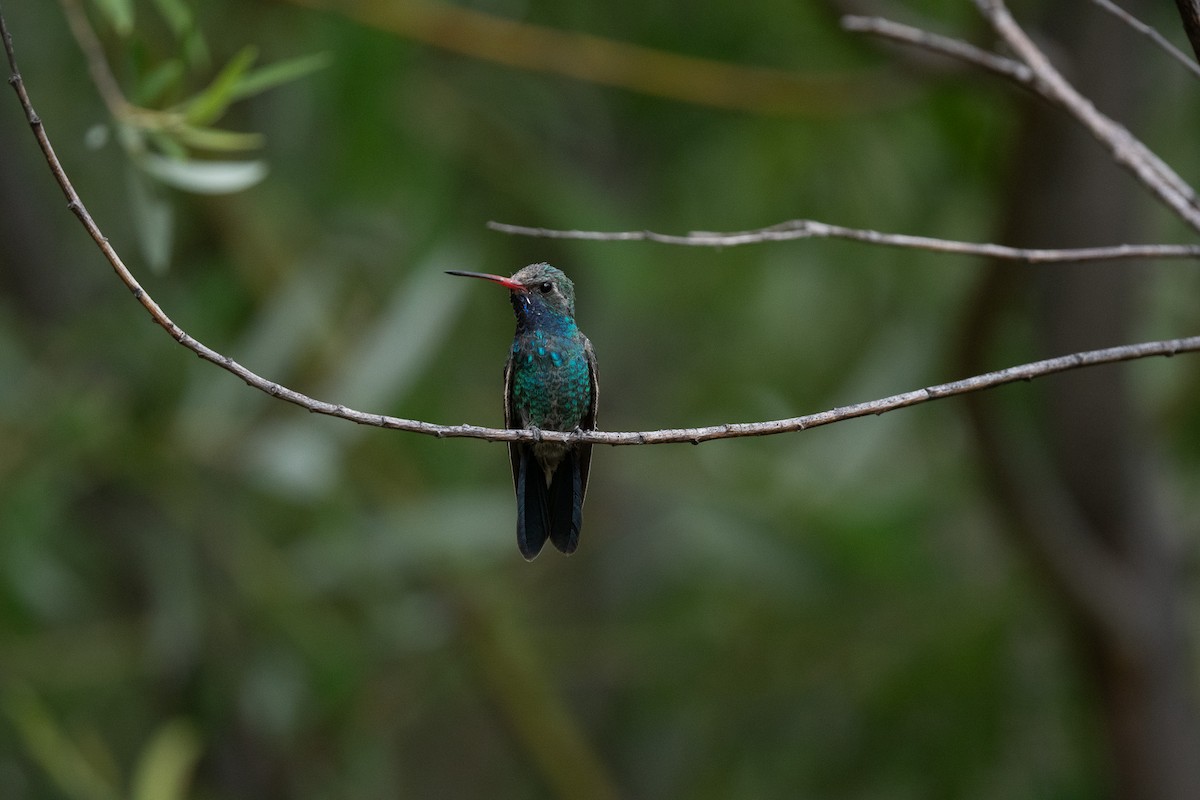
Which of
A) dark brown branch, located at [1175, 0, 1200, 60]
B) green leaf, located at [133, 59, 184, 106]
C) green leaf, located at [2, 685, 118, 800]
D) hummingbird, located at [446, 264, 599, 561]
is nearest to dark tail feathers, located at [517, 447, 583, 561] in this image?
hummingbird, located at [446, 264, 599, 561]

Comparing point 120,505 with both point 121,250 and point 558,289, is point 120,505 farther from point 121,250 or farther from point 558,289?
point 558,289

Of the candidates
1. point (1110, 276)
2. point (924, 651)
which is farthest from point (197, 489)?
point (1110, 276)

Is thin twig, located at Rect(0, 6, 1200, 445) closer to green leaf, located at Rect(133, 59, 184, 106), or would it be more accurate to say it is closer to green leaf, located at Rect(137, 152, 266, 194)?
green leaf, located at Rect(137, 152, 266, 194)

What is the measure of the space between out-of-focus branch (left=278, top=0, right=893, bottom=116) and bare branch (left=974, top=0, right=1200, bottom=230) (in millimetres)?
1907

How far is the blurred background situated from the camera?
3.72 metres

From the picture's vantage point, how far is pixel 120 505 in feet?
14.2

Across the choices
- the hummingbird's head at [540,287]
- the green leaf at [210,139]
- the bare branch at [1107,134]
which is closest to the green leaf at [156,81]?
the green leaf at [210,139]

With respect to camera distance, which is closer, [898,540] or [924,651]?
[898,540]

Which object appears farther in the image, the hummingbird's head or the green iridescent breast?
the green iridescent breast

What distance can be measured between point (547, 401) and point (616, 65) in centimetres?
169

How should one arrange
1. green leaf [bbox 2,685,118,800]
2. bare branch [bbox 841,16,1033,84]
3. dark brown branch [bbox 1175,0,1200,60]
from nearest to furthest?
dark brown branch [bbox 1175,0,1200,60]
bare branch [bbox 841,16,1033,84]
green leaf [bbox 2,685,118,800]

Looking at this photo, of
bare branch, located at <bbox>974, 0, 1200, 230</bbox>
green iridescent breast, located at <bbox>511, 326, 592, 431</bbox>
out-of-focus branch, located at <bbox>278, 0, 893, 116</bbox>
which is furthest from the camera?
A: out-of-focus branch, located at <bbox>278, 0, 893, 116</bbox>

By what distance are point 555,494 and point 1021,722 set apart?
2.98 metres

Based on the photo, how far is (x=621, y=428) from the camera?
474 cm
